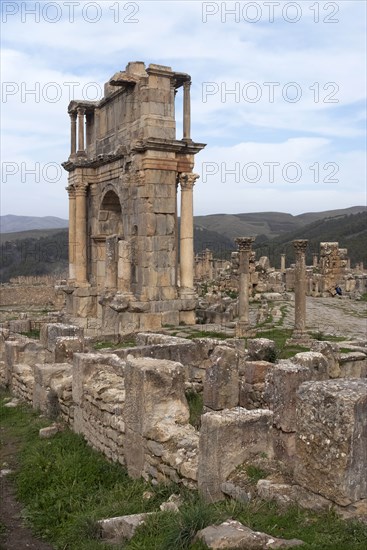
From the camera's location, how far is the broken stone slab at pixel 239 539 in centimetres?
332

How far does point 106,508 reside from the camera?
192 inches

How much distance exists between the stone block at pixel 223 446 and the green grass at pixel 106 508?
17cm

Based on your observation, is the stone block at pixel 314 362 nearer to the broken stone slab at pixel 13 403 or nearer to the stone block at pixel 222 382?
the stone block at pixel 222 382

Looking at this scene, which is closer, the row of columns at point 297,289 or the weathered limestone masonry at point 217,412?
the weathered limestone masonry at point 217,412

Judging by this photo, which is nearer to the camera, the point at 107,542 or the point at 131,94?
the point at 107,542

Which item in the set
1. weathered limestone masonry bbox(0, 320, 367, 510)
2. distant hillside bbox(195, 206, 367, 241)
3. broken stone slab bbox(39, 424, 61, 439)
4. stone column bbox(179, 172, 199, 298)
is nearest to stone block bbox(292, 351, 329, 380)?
weathered limestone masonry bbox(0, 320, 367, 510)

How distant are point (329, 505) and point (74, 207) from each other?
→ 56.4 ft

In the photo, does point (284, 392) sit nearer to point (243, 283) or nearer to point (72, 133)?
point (243, 283)

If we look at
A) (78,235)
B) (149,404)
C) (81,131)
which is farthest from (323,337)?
(81,131)

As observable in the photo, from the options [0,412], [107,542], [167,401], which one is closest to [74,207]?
[0,412]

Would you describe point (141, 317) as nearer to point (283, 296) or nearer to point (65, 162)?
point (65, 162)

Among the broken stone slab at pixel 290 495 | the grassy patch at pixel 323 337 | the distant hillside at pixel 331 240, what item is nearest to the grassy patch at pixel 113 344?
the grassy patch at pixel 323 337

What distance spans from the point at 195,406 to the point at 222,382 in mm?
1019

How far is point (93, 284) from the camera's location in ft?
64.3
